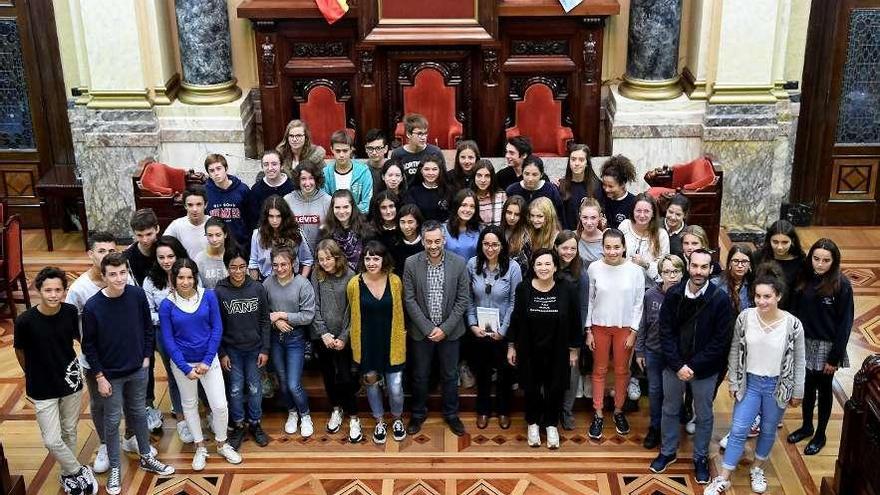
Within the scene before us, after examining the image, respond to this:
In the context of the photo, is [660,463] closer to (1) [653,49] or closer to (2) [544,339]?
(2) [544,339]

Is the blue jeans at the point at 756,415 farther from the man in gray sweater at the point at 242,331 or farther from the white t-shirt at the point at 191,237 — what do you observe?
the white t-shirt at the point at 191,237

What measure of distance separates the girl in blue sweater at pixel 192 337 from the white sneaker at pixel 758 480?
3151mm

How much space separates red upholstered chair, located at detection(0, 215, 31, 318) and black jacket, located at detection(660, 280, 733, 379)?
197 inches

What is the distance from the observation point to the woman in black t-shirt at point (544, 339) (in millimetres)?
6352

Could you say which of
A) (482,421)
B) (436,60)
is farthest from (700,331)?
(436,60)

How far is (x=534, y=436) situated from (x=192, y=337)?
2.19 meters

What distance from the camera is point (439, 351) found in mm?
6742

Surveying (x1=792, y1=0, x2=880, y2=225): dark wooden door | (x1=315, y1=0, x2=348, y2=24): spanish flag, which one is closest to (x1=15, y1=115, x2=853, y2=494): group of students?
(x1=315, y1=0, x2=348, y2=24): spanish flag

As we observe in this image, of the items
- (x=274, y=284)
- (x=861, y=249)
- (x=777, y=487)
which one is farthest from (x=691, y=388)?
(x=861, y=249)

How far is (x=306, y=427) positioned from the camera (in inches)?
271

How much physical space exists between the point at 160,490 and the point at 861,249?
6.44 metres

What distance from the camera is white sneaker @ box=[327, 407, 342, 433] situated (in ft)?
22.7

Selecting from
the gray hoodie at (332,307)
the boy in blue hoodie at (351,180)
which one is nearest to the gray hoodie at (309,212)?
the boy in blue hoodie at (351,180)

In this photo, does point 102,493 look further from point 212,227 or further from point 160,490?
point 212,227
